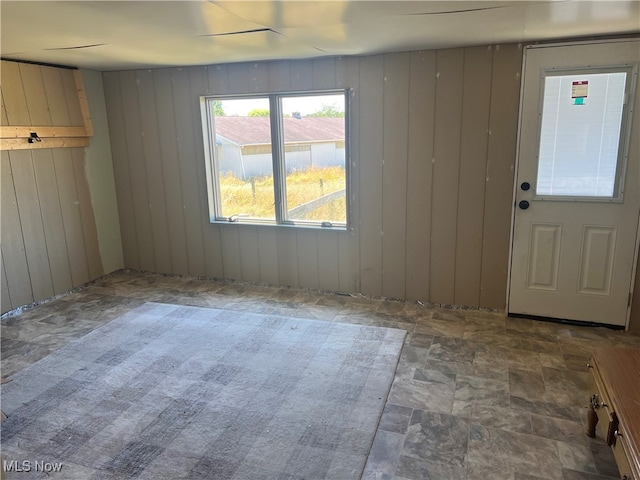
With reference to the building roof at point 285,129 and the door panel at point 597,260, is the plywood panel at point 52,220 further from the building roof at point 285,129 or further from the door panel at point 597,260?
the door panel at point 597,260

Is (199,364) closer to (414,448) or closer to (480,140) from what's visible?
(414,448)

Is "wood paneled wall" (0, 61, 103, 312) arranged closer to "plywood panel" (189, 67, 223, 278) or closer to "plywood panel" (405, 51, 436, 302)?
"plywood panel" (189, 67, 223, 278)

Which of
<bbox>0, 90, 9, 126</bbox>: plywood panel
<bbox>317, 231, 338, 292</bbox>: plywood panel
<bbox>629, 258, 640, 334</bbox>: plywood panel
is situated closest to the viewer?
<bbox>629, 258, 640, 334</bbox>: plywood panel

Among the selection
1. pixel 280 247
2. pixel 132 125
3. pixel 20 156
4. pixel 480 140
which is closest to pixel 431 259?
pixel 480 140

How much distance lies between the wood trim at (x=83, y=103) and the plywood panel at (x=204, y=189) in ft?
3.51

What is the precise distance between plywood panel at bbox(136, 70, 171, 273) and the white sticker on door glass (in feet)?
11.6

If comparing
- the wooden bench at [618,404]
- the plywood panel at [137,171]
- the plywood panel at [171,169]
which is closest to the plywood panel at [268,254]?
the plywood panel at [171,169]

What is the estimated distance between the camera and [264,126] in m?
4.17

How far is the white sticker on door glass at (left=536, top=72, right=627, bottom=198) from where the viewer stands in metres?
3.10

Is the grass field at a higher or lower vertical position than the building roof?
lower

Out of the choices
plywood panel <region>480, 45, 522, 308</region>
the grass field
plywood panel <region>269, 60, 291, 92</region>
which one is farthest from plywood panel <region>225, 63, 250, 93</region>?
plywood panel <region>480, 45, 522, 308</region>

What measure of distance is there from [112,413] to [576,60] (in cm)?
376

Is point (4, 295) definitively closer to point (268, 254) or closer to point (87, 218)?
point (87, 218)

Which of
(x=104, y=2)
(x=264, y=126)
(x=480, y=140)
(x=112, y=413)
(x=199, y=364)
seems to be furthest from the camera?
(x=264, y=126)
